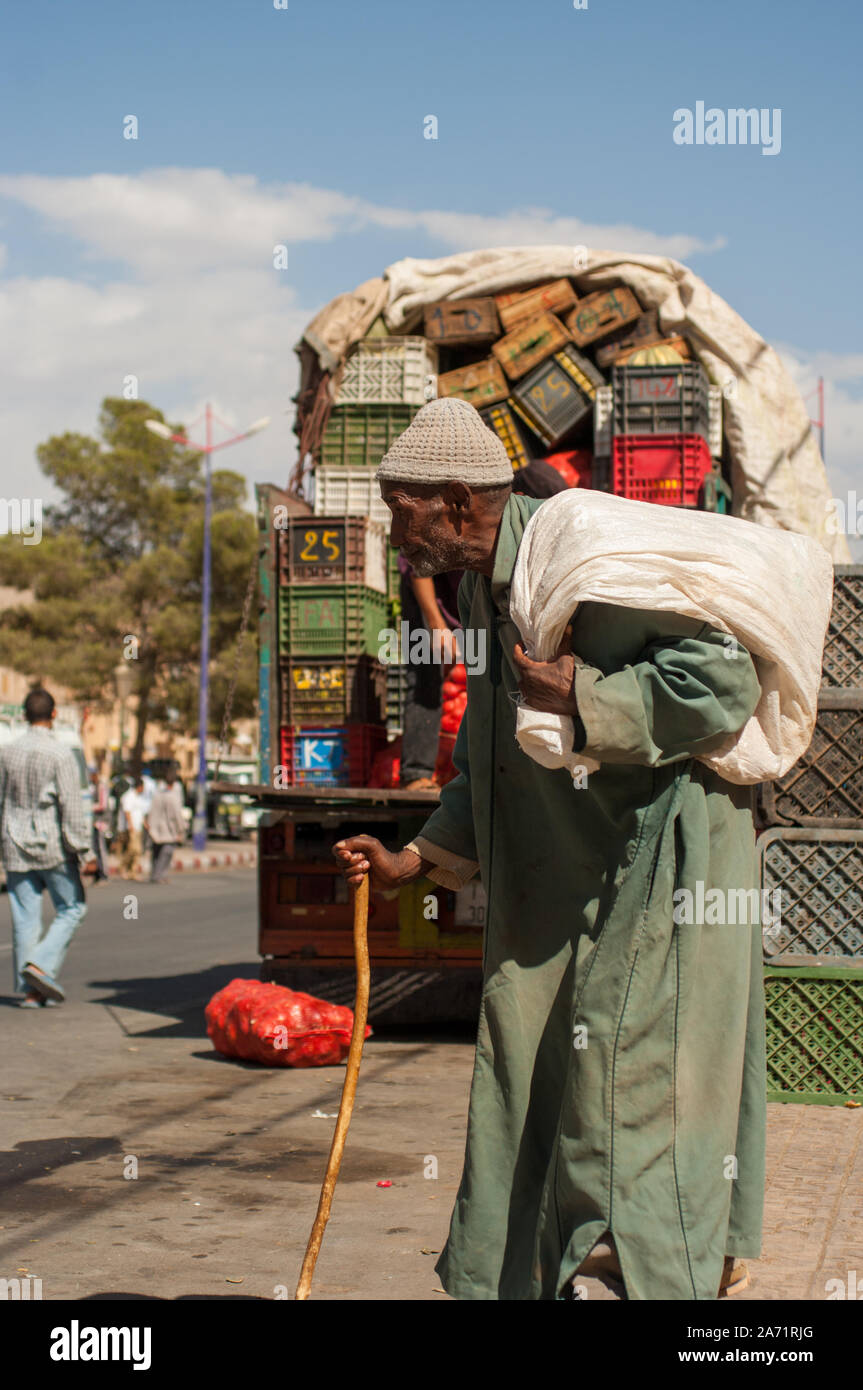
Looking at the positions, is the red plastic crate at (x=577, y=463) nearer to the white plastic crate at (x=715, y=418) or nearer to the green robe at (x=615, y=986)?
the white plastic crate at (x=715, y=418)

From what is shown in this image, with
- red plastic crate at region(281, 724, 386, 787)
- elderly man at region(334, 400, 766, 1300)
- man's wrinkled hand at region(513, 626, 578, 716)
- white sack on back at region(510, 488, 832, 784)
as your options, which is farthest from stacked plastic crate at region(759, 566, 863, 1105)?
man's wrinkled hand at region(513, 626, 578, 716)

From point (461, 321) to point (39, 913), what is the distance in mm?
4826

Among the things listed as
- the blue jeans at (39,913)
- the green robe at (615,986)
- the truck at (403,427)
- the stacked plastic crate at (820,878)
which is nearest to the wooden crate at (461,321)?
the truck at (403,427)

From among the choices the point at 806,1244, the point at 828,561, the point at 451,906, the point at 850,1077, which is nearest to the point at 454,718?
the point at 451,906

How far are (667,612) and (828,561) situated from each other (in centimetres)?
49

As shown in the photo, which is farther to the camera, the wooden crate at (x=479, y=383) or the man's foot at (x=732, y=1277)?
the wooden crate at (x=479, y=383)

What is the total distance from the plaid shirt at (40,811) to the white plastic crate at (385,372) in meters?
3.12

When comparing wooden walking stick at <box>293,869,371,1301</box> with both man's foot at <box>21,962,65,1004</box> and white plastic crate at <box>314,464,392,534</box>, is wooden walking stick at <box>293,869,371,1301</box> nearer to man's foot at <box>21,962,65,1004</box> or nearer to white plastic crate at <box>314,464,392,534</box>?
white plastic crate at <box>314,464,392,534</box>

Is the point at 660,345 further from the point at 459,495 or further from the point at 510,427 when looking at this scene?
the point at 459,495

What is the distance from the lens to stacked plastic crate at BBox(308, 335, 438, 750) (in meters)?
10.1


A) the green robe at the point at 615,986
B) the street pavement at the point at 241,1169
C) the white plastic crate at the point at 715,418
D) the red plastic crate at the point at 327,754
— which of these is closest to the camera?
the green robe at the point at 615,986

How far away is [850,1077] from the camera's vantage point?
23.4 feet

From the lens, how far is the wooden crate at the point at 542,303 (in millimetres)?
10172
